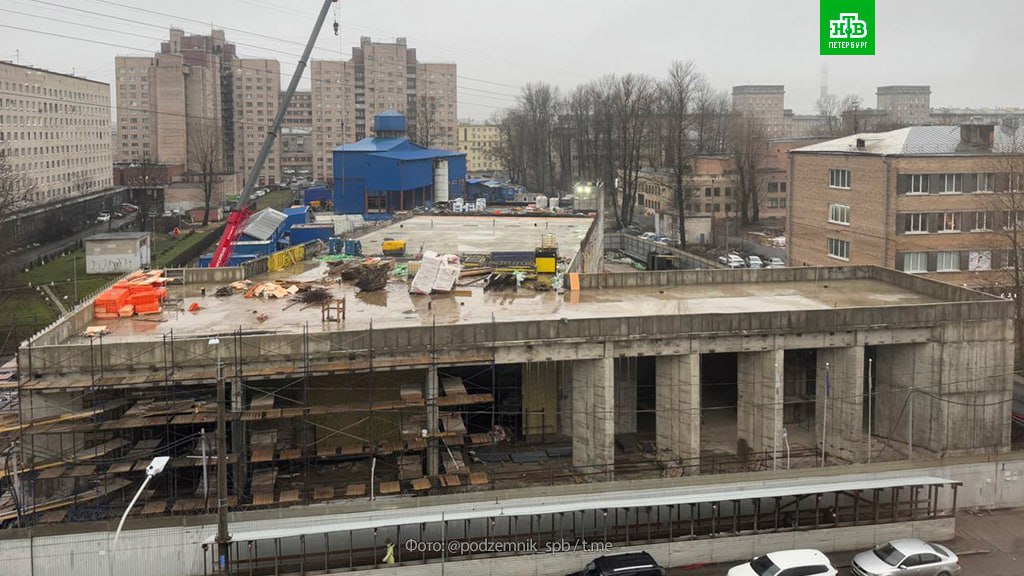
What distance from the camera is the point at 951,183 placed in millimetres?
41969

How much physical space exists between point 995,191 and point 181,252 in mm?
48891

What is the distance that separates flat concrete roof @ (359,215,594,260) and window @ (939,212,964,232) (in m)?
16.2

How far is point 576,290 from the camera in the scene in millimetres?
30844

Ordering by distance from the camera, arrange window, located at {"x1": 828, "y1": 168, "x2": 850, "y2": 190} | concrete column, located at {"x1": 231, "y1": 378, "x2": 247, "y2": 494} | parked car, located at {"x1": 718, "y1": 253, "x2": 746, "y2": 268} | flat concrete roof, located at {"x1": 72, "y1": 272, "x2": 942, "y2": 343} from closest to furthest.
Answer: concrete column, located at {"x1": 231, "y1": 378, "x2": 247, "y2": 494} → flat concrete roof, located at {"x1": 72, "y1": 272, "x2": 942, "y2": 343} → window, located at {"x1": 828, "y1": 168, "x2": 850, "y2": 190} → parked car, located at {"x1": 718, "y1": 253, "x2": 746, "y2": 268}

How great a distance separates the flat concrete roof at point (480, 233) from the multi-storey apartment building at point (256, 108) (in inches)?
3174

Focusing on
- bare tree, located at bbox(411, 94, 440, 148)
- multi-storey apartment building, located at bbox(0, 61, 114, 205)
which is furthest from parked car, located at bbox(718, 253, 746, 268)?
bare tree, located at bbox(411, 94, 440, 148)

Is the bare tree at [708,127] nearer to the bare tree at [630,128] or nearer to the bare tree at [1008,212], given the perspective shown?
the bare tree at [630,128]

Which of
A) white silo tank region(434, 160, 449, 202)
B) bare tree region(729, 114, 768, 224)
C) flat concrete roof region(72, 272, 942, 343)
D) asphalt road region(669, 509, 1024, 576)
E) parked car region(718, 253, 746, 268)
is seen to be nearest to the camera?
asphalt road region(669, 509, 1024, 576)

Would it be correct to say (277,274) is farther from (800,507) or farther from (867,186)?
(867,186)

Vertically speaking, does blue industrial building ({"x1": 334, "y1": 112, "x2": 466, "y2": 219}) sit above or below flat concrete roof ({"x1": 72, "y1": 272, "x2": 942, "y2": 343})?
above

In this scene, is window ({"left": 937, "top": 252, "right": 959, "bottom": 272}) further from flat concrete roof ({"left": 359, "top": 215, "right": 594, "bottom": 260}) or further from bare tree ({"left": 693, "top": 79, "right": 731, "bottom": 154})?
bare tree ({"left": 693, "top": 79, "right": 731, "bottom": 154})

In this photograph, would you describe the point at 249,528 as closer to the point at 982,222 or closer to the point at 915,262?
the point at 915,262

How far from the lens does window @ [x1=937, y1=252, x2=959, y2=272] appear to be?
42531 millimetres

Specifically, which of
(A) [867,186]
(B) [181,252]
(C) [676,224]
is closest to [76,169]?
(B) [181,252]
